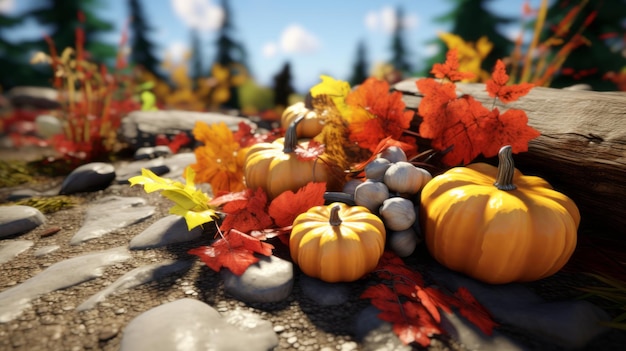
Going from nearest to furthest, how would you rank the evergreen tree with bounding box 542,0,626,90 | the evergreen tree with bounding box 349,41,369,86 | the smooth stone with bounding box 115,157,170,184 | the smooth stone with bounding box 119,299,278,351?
the smooth stone with bounding box 119,299,278,351
the smooth stone with bounding box 115,157,170,184
the evergreen tree with bounding box 542,0,626,90
the evergreen tree with bounding box 349,41,369,86

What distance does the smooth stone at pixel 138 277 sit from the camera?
152 centimetres

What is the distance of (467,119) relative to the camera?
2.14m

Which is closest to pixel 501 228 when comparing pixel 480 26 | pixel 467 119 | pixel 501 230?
pixel 501 230

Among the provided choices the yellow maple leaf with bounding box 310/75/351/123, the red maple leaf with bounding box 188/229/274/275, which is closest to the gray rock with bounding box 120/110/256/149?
the yellow maple leaf with bounding box 310/75/351/123

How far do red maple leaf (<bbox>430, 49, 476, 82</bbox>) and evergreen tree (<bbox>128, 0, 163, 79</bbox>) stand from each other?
17229 millimetres

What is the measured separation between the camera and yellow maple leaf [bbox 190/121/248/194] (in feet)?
8.38

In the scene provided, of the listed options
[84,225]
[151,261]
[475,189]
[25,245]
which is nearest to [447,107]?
[475,189]

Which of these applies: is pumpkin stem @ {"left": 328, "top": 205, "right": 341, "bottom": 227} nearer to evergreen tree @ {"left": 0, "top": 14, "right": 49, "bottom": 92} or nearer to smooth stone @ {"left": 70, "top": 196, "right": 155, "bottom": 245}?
smooth stone @ {"left": 70, "top": 196, "right": 155, "bottom": 245}

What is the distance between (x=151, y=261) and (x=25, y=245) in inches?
36.7

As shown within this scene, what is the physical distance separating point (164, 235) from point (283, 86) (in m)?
6.53

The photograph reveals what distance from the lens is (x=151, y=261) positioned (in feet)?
5.98

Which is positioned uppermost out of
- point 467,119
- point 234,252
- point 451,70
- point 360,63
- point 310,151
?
point 360,63

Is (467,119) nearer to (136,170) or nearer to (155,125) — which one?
(136,170)

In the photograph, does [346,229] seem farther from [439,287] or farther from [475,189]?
[475,189]
